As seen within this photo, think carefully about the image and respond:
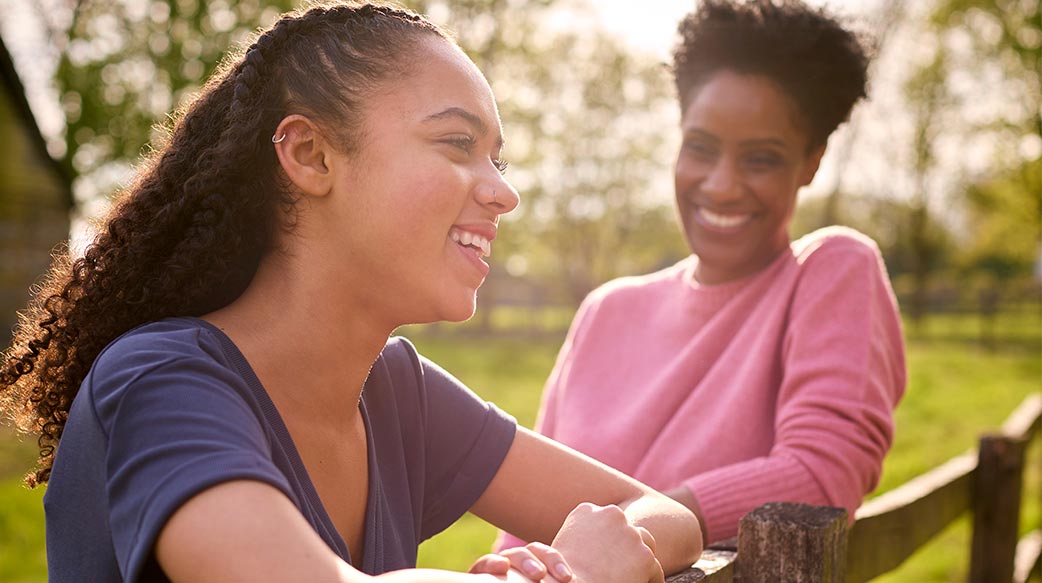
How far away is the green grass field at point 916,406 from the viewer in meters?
6.28

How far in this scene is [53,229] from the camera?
730 inches

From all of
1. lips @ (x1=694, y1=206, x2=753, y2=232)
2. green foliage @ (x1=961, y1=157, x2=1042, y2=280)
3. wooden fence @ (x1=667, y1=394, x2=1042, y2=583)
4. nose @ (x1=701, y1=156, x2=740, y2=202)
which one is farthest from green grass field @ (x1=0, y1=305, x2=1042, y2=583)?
nose @ (x1=701, y1=156, x2=740, y2=202)

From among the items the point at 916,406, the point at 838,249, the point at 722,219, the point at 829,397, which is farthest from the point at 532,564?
the point at 916,406

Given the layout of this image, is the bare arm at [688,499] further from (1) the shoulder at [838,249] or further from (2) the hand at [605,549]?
(1) the shoulder at [838,249]

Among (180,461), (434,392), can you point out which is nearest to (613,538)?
(434,392)

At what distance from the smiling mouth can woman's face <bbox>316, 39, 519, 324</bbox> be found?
1.29 m

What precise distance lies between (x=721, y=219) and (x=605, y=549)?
1.48m

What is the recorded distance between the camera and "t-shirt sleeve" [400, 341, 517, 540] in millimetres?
1956

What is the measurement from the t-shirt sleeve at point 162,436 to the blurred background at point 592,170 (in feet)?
2.15

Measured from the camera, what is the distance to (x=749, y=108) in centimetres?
272

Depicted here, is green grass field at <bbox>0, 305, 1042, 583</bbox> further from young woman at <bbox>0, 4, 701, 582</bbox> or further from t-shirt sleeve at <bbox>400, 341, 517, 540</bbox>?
young woman at <bbox>0, 4, 701, 582</bbox>

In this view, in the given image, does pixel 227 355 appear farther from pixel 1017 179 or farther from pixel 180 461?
pixel 1017 179

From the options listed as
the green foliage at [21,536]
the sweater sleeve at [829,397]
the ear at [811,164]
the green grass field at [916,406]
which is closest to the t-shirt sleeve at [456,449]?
the sweater sleeve at [829,397]

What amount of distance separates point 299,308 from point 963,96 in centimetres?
2476
